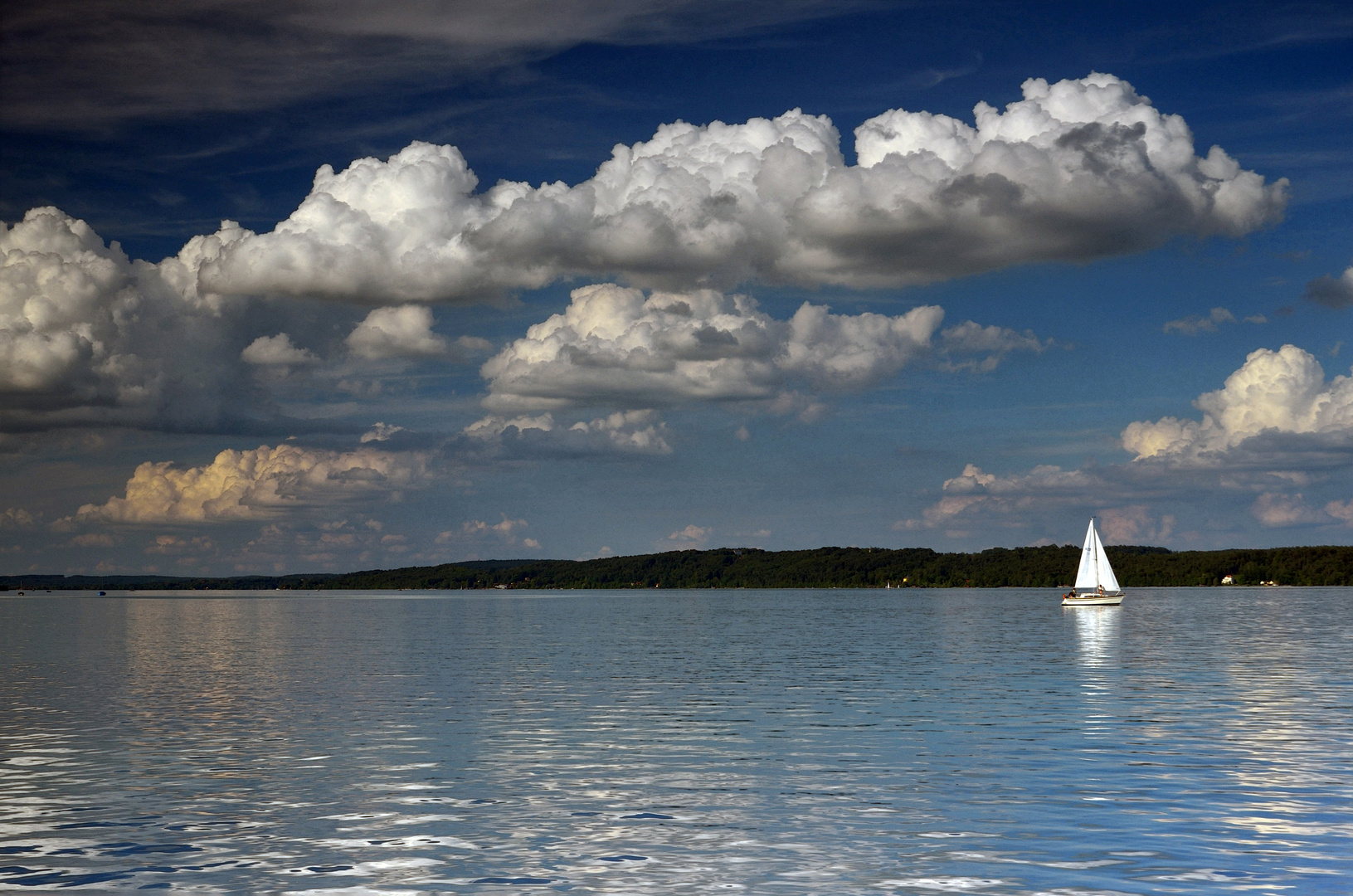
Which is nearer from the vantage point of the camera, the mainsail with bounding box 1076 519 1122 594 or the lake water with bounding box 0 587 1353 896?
the lake water with bounding box 0 587 1353 896

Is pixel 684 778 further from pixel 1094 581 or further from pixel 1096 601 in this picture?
pixel 1094 581

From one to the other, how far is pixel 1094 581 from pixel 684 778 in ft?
568

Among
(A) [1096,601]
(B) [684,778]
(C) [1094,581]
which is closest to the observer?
(B) [684,778]

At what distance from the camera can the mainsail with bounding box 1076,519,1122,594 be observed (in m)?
190

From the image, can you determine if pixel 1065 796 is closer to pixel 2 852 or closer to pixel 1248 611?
pixel 2 852

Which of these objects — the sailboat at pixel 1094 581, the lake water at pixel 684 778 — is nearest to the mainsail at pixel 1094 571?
the sailboat at pixel 1094 581

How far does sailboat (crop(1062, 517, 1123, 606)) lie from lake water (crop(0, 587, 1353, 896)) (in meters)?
114

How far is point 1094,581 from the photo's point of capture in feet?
627

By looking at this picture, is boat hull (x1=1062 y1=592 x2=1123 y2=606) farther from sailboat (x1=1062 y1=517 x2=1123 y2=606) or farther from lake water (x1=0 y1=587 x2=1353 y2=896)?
lake water (x1=0 y1=587 x2=1353 y2=896)

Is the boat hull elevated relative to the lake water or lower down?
lower down

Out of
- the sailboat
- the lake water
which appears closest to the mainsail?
the sailboat

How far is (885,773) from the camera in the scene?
33031 millimetres

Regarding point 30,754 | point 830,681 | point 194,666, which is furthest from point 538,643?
point 30,754

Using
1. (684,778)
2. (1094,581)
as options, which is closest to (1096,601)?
(1094,581)
